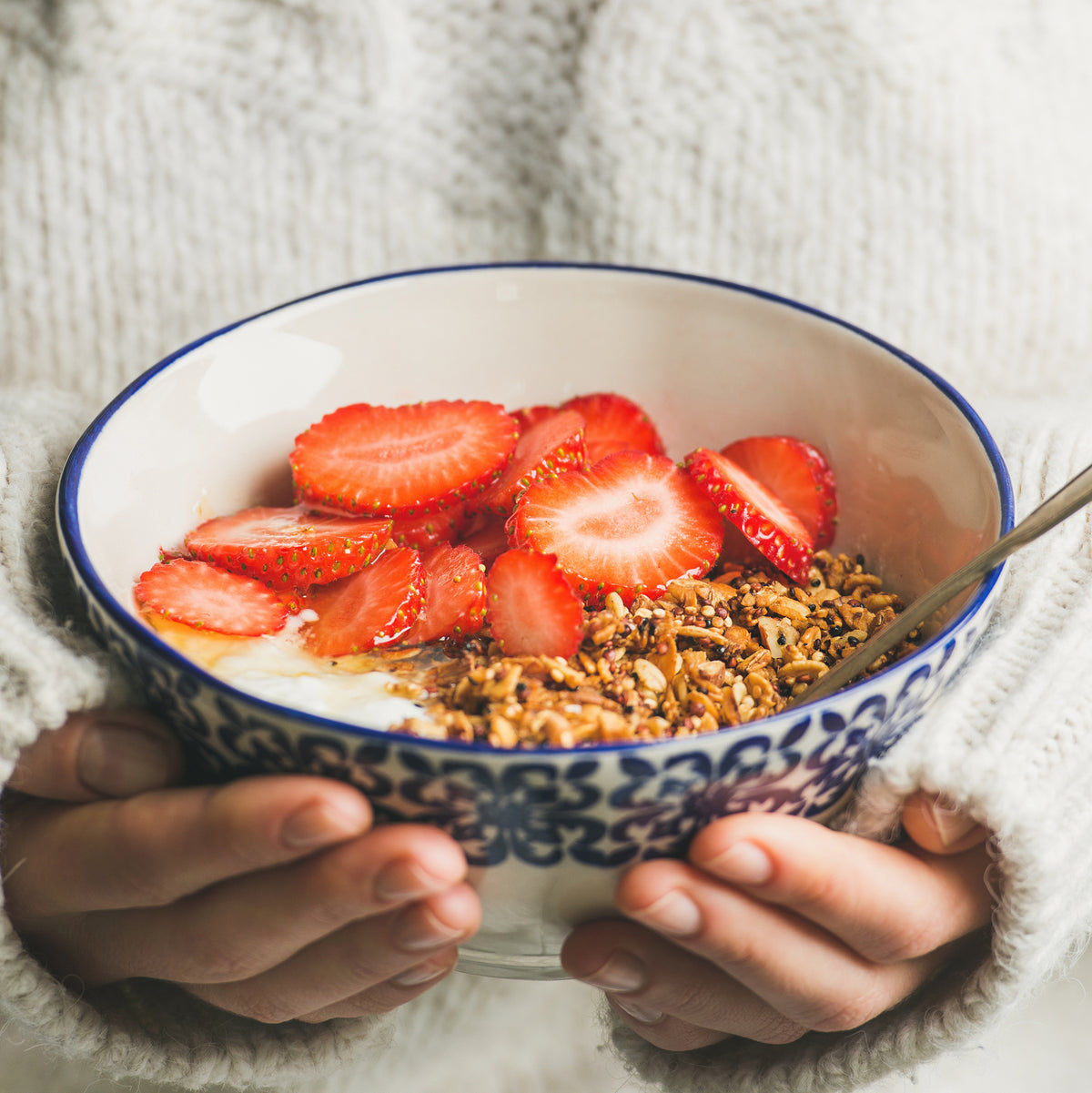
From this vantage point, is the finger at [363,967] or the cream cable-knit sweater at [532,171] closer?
the finger at [363,967]

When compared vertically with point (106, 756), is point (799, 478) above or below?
above

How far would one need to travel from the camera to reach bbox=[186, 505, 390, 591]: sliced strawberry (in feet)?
2.10

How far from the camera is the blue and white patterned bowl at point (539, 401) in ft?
1.43

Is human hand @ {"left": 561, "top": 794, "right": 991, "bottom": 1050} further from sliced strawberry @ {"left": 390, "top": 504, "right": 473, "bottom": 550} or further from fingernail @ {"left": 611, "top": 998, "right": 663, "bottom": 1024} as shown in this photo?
sliced strawberry @ {"left": 390, "top": 504, "right": 473, "bottom": 550}

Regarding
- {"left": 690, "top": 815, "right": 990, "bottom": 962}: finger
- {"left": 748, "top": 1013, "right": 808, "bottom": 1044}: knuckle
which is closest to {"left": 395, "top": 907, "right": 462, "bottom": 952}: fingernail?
{"left": 690, "top": 815, "right": 990, "bottom": 962}: finger

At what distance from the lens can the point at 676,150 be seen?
37.6 inches

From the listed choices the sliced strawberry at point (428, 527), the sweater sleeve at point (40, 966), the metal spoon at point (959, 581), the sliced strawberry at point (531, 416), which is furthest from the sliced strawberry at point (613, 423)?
the sweater sleeve at point (40, 966)

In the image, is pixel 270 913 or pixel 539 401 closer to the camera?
pixel 270 913

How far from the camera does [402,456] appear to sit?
27.8 inches

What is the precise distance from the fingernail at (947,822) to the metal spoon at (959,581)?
8 cm

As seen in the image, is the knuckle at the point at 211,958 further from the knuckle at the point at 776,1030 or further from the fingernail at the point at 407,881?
the knuckle at the point at 776,1030

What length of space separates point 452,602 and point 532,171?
1.79ft

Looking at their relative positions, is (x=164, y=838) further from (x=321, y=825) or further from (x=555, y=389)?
(x=555, y=389)

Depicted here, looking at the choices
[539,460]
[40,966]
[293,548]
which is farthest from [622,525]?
[40,966]
